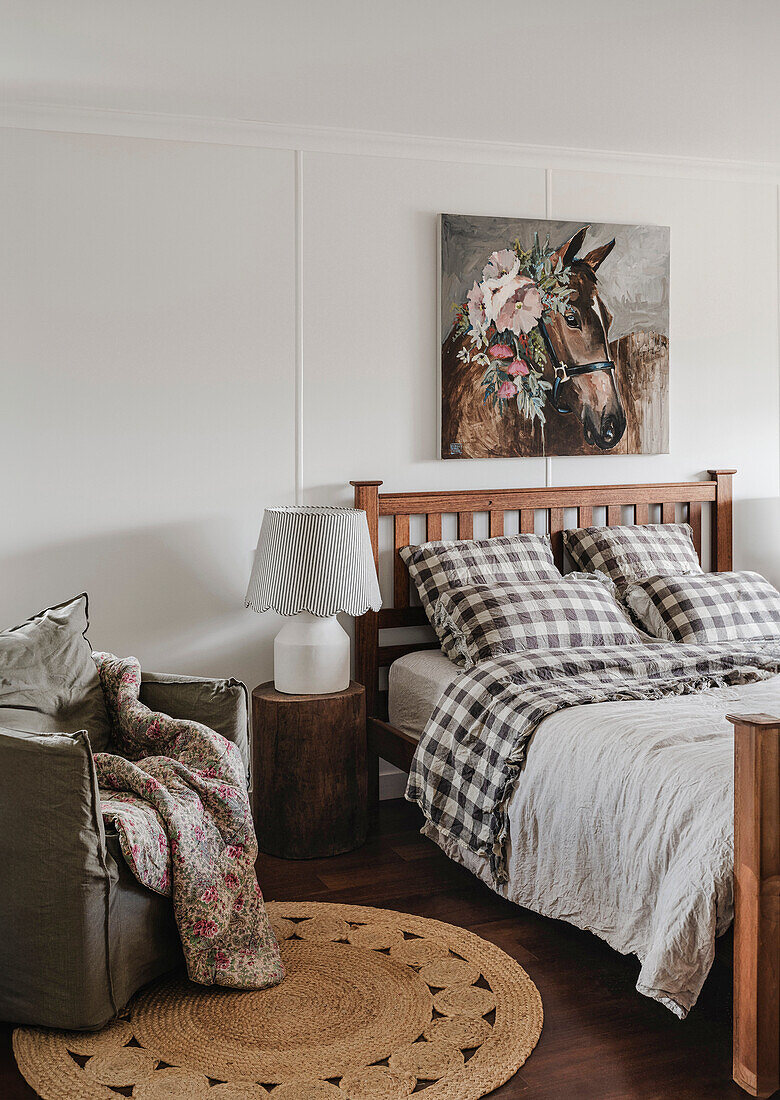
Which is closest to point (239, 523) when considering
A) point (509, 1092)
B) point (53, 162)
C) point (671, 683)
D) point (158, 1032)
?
point (53, 162)

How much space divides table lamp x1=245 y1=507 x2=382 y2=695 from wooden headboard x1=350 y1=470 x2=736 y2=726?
0.35 m

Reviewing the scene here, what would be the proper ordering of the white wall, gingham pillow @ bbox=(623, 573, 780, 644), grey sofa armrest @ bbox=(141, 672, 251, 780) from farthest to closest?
1. gingham pillow @ bbox=(623, 573, 780, 644)
2. the white wall
3. grey sofa armrest @ bbox=(141, 672, 251, 780)

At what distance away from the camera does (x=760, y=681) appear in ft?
10.4

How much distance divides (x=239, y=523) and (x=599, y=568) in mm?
1376

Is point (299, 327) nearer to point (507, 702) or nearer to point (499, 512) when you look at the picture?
point (499, 512)

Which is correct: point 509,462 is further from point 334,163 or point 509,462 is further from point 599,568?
point 334,163

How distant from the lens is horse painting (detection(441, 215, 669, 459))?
13.1 feet

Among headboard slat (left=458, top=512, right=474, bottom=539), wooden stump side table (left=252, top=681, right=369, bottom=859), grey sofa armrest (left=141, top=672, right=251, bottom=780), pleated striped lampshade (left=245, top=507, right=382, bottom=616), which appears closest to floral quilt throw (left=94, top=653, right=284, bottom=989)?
grey sofa armrest (left=141, top=672, right=251, bottom=780)

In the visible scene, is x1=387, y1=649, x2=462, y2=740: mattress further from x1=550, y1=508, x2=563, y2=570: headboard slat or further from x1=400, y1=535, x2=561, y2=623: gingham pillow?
x1=550, y1=508, x2=563, y2=570: headboard slat

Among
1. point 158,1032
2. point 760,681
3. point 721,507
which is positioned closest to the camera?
point 158,1032

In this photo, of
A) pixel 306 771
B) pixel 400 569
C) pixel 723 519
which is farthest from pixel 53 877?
pixel 723 519

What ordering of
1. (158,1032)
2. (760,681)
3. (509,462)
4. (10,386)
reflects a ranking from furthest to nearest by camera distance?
(509,462), (10,386), (760,681), (158,1032)

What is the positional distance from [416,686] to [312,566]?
0.60 metres

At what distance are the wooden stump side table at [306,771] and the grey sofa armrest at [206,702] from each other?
1.46ft
